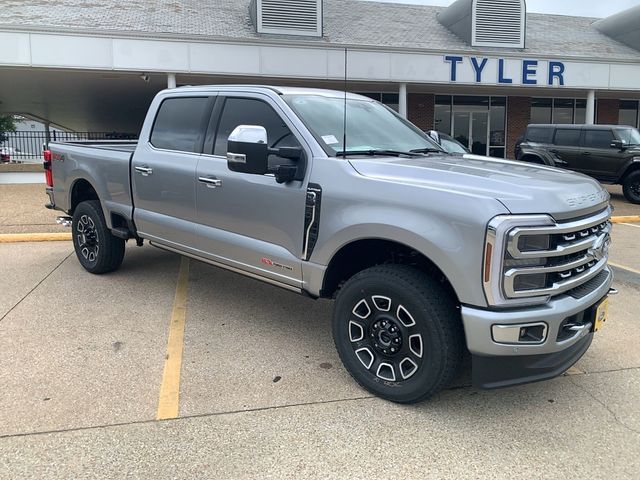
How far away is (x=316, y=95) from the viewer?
14.5ft

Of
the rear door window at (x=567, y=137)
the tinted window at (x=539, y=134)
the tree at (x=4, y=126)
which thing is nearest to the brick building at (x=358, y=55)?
the tinted window at (x=539, y=134)

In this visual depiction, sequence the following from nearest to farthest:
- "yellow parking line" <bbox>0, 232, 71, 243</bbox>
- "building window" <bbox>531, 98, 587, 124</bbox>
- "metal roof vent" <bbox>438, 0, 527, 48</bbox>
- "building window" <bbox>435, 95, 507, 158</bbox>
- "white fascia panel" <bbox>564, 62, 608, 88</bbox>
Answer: "yellow parking line" <bbox>0, 232, 71, 243</bbox>
"white fascia panel" <bbox>564, 62, 608, 88</bbox>
"metal roof vent" <bbox>438, 0, 527, 48</bbox>
"building window" <bbox>435, 95, 507, 158</bbox>
"building window" <bbox>531, 98, 587, 124</bbox>

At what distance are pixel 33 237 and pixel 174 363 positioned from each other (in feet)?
18.7

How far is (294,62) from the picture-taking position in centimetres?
1655

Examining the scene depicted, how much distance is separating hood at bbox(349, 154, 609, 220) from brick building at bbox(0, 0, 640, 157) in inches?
518

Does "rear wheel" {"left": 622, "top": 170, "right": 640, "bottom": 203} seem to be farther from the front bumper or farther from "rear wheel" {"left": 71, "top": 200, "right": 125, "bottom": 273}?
"rear wheel" {"left": 71, "top": 200, "right": 125, "bottom": 273}

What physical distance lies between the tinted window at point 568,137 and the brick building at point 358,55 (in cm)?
417

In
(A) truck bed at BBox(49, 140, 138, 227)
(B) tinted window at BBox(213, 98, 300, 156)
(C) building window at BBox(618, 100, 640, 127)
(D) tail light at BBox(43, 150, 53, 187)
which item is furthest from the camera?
(C) building window at BBox(618, 100, 640, 127)

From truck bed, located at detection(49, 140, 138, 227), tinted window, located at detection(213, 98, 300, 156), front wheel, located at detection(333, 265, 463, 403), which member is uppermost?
tinted window, located at detection(213, 98, 300, 156)

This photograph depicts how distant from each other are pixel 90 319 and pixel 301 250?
2255mm

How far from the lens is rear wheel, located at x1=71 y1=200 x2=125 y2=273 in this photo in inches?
234

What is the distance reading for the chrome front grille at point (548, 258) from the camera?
281cm

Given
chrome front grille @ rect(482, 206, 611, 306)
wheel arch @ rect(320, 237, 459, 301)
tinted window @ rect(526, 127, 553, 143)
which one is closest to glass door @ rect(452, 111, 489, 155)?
tinted window @ rect(526, 127, 553, 143)

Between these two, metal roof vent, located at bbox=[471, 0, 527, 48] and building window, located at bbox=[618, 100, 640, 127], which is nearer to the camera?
metal roof vent, located at bbox=[471, 0, 527, 48]
